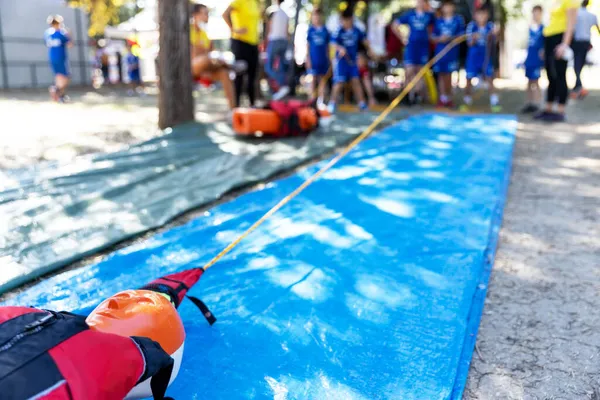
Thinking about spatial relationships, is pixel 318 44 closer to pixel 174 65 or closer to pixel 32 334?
pixel 174 65

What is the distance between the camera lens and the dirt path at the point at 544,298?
168 centimetres

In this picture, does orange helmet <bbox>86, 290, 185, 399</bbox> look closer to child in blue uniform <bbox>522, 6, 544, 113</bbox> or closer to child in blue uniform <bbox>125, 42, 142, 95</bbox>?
child in blue uniform <bbox>522, 6, 544, 113</bbox>

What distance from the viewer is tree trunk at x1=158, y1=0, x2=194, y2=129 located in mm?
5910

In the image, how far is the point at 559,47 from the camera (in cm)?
617

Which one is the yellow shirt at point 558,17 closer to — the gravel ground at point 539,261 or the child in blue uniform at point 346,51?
the gravel ground at point 539,261

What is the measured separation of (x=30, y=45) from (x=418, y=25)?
12.3 m

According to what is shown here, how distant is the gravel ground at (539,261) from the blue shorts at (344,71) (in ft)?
9.19

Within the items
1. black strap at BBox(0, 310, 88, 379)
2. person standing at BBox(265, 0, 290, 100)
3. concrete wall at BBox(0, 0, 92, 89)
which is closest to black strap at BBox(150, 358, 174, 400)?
black strap at BBox(0, 310, 88, 379)

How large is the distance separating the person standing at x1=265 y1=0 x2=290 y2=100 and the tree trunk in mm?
1990

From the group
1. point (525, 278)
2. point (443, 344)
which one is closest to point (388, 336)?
point (443, 344)

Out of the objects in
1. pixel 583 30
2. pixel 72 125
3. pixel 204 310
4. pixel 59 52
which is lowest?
pixel 204 310

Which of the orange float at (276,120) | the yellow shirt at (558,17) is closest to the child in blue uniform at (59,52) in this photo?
the orange float at (276,120)

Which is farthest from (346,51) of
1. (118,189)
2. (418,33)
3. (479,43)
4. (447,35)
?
(118,189)

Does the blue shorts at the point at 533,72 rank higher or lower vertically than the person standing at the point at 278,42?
lower
